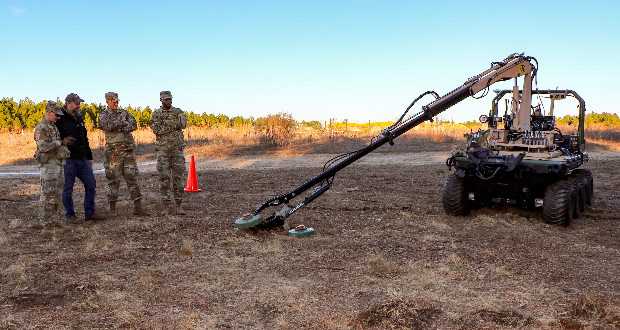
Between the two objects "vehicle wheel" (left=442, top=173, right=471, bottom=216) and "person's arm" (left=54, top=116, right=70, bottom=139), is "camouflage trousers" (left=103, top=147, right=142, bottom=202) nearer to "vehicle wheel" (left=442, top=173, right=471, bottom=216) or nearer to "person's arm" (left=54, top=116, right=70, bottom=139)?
"person's arm" (left=54, top=116, right=70, bottom=139)

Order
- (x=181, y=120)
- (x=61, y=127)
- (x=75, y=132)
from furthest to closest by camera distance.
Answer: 1. (x=181, y=120)
2. (x=75, y=132)
3. (x=61, y=127)

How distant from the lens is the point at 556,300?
3920 mm

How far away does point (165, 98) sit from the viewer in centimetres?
718

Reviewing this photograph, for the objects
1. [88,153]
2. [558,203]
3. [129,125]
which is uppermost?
[129,125]

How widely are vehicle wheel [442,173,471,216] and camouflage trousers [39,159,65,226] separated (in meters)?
5.74

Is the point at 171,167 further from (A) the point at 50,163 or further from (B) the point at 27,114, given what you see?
(B) the point at 27,114

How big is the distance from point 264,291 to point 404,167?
1178cm

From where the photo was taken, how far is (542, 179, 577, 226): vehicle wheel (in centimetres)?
643

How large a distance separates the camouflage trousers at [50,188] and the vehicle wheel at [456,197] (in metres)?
5.74

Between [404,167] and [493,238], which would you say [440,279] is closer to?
[493,238]

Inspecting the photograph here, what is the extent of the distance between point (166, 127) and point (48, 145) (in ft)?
5.51

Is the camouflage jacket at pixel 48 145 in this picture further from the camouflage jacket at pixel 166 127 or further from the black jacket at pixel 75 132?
the camouflage jacket at pixel 166 127

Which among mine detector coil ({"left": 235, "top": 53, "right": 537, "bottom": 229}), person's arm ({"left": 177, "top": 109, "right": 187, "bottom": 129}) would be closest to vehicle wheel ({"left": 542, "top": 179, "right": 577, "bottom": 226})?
mine detector coil ({"left": 235, "top": 53, "right": 537, "bottom": 229})

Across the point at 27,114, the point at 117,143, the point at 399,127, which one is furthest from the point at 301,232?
Result: the point at 27,114
